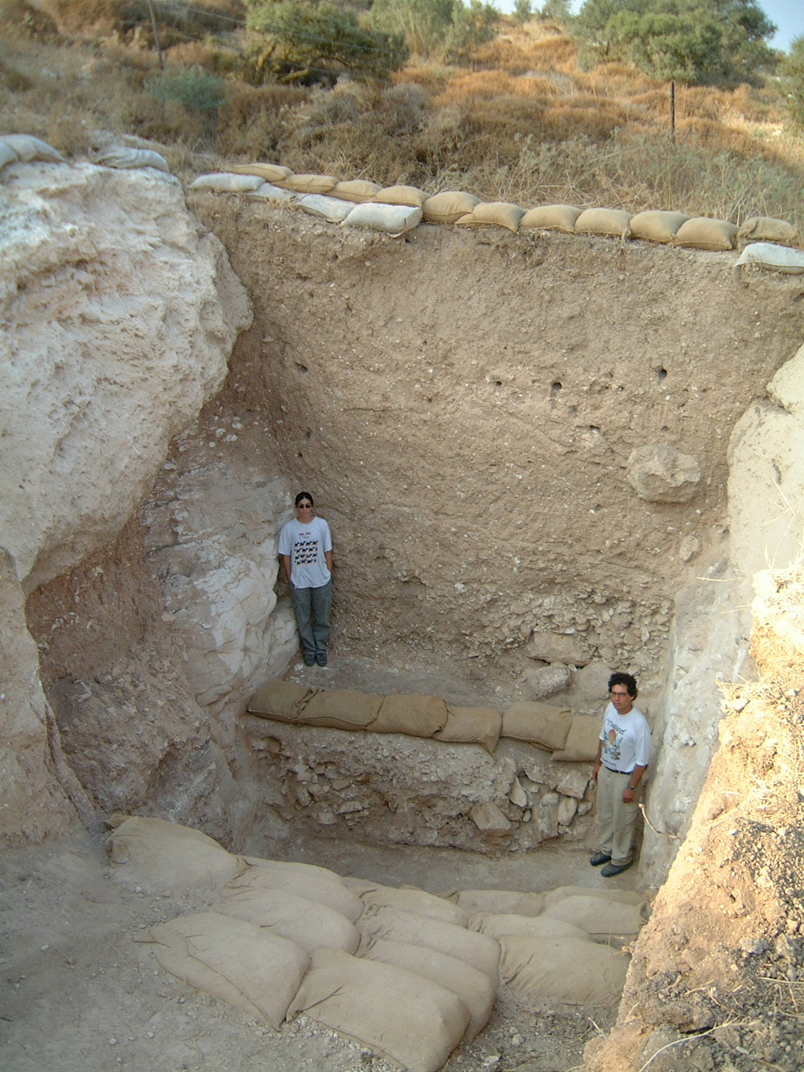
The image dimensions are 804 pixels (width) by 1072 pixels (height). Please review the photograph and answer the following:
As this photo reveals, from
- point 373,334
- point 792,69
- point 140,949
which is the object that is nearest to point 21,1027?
point 140,949

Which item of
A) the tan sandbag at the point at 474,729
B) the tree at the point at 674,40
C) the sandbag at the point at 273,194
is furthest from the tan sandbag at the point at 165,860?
the tree at the point at 674,40

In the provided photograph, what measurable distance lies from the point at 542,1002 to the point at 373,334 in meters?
3.88

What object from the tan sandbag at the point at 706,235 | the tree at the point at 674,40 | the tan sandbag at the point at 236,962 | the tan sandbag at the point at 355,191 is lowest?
the tan sandbag at the point at 236,962

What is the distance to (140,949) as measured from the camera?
10.1 feet

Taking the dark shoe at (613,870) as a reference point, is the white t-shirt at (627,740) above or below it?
above

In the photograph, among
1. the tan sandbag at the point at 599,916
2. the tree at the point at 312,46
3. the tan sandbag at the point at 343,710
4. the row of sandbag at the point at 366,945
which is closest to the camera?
the row of sandbag at the point at 366,945

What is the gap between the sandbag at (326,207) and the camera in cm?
513

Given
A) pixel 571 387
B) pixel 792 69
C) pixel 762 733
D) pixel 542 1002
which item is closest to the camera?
pixel 762 733

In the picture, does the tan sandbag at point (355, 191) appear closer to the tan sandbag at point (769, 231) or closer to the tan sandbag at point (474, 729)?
the tan sandbag at point (769, 231)

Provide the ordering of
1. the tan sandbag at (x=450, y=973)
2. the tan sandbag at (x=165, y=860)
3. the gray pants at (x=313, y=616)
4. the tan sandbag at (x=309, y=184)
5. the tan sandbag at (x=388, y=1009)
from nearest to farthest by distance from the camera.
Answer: the tan sandbag at (x=388, y=1009) < the tan sandbag at (x=450, y=973) < the tan sandbag at (x=165, y=860) < the tan sandbag at (x=309, y=184) < the gray pants at (x=313, y=616)

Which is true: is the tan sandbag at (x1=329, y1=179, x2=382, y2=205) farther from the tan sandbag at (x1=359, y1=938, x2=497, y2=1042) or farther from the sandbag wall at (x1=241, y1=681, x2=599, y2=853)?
the tan sandbag at (x1=359, y1=938, x2=497, y2=1042)

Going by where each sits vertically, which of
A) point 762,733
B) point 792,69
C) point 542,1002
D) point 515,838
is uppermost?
point 792,69

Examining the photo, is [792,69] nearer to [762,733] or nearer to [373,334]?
[373,334]

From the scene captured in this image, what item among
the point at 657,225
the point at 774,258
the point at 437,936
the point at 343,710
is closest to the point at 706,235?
the point at 657,225
